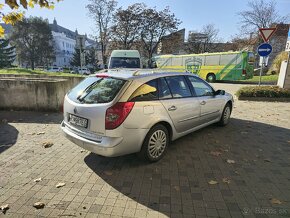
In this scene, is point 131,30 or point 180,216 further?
point 131,30

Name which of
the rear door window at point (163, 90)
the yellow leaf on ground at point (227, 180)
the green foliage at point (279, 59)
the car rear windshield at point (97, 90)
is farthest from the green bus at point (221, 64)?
the yellow leaf on ground at point (227, 180)

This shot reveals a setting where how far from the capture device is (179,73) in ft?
15.2

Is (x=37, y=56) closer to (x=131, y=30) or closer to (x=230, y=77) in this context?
(x=131, y=30)

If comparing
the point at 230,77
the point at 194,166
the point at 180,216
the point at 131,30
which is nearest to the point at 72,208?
the point at 180,216

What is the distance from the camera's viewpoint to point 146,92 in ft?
12.0

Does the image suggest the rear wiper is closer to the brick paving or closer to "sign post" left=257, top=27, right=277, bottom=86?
the brick paving

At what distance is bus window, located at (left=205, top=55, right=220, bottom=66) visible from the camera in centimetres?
2104

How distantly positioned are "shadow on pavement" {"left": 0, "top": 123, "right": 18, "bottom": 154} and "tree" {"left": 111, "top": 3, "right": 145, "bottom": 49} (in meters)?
28.6

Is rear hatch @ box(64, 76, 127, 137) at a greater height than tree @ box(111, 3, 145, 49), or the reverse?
tree @ box(111, 3, 145, 49)

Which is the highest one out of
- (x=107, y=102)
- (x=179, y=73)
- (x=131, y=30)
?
(x=131, y=30)

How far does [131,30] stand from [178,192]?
104 feet

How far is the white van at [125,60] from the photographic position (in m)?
13.1

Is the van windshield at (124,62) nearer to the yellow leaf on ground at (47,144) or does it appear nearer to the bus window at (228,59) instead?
the yellow leaf on ground at (47,144)

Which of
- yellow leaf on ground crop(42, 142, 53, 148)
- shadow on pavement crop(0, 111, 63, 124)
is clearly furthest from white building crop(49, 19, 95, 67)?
yellow leaf on ground crop(42, 142, 53, 148)
